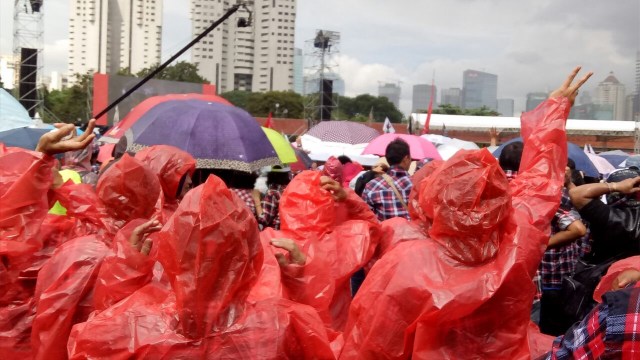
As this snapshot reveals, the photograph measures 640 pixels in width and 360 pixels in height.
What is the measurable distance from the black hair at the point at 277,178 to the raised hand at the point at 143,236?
2.45m

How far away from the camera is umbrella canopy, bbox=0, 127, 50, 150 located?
691 centimetres

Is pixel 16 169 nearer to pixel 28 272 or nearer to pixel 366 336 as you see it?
pixel 28 272

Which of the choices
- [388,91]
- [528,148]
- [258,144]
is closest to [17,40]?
[258,144]

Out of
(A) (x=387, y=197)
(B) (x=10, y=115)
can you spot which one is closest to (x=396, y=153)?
(A) (x=387, y=197)

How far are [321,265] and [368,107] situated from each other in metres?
92.6

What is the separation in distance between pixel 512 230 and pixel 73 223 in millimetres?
2604

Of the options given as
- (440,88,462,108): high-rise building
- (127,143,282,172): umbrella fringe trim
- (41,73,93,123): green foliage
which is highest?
(440,88,462,108): high-rise building

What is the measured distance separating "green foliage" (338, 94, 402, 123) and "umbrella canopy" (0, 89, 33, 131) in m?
83.0

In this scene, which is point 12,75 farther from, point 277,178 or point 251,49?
point 277,178

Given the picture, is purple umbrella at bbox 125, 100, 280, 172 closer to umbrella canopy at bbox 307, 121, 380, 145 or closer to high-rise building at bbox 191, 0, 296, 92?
umbrella canopy at bbox 307, 121, 380, 145

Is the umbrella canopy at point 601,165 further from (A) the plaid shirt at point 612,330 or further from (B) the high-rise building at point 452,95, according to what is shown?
(B) the high-rise building at point 452,95

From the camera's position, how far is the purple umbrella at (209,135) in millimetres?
4871

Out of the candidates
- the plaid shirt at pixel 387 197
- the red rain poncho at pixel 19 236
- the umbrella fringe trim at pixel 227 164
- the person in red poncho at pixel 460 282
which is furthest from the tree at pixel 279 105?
the person in red poncho at pixel 460 282

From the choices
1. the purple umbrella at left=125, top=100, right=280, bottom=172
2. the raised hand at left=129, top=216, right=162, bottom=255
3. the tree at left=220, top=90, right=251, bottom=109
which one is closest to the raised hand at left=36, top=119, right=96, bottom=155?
the raised hand at left=129, top=216, right=162, bottom=255
